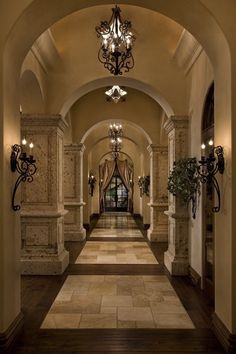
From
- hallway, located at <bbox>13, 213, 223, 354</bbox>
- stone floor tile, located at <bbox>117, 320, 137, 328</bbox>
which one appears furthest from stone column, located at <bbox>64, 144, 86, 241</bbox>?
stone floor tile, located at <bbox>117, 320, 137, 328</bbox>

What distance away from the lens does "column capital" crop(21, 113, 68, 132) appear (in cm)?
686

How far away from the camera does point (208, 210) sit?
18.3 feet

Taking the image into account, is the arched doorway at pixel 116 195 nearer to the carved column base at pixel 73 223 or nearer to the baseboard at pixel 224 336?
the carved column base at pixel 73 223

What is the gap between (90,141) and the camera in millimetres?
15766

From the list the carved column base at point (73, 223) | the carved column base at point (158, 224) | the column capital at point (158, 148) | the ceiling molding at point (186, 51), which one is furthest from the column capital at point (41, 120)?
the carved column base at point (158, 224)

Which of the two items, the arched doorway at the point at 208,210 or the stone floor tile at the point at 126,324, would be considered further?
the arched doorway at the point at 208,210

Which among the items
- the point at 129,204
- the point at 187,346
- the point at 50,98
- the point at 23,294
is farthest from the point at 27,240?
the point at 129,204

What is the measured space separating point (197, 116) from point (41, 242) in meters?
3.80

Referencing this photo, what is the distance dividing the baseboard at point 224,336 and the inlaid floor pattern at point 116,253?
13.3ft

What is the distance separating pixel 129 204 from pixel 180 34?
20193 millimetres

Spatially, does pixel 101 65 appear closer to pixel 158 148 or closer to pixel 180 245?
pixel 180 245

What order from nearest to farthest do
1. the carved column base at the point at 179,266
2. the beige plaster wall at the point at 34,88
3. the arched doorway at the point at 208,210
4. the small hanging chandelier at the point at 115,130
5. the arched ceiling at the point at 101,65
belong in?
the arched doorway at the point at 208,210 → the beige plaster wall at the point at 34,88 → the arched ceiling at the point at 101,65 → the carved column base at the point at 179,266 → the small hanging chandelier at the point at 115,130

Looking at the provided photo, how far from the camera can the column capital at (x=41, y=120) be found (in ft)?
22.5

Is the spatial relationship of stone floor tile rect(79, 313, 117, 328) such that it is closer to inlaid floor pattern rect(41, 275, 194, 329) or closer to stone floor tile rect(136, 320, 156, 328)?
inlaid floor pattern rect(41, 275, 194, 329)
